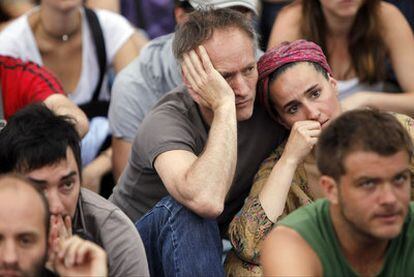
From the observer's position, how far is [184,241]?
3.53 metres

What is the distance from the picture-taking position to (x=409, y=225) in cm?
307

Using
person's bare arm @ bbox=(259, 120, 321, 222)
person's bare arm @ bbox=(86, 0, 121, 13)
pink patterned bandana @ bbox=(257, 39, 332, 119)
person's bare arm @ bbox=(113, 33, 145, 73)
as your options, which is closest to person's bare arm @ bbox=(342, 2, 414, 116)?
pink patterned bandana @ bbox=(257, 39, 332, 119)

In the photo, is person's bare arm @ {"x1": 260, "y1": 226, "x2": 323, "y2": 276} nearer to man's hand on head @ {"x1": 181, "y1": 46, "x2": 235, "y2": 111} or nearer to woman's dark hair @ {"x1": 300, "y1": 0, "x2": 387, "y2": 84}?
man's hand on head @ {"x1": 181, "y1": 46, "x2": 235, "y2": 111}

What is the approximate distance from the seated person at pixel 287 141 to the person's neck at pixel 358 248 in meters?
0.63

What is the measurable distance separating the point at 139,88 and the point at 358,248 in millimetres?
1913

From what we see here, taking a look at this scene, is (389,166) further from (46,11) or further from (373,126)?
(46,11)

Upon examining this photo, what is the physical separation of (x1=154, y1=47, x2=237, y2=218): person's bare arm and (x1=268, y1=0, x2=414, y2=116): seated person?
0.85 meters

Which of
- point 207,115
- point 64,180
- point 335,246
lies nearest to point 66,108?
point 207,115

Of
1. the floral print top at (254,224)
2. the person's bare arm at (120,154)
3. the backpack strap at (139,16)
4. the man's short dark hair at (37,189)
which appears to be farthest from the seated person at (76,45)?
the man's short dark hair at (37,189)

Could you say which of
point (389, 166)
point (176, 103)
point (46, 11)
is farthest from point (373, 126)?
point (46, 11)

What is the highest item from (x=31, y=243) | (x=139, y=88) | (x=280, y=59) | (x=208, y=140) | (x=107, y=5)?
(x=31, y=243)

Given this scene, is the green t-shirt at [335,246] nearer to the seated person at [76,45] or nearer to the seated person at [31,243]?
the seated person at [31,243]

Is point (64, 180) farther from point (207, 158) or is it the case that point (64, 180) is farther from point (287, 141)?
point (287, 141)

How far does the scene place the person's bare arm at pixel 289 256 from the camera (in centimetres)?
297
